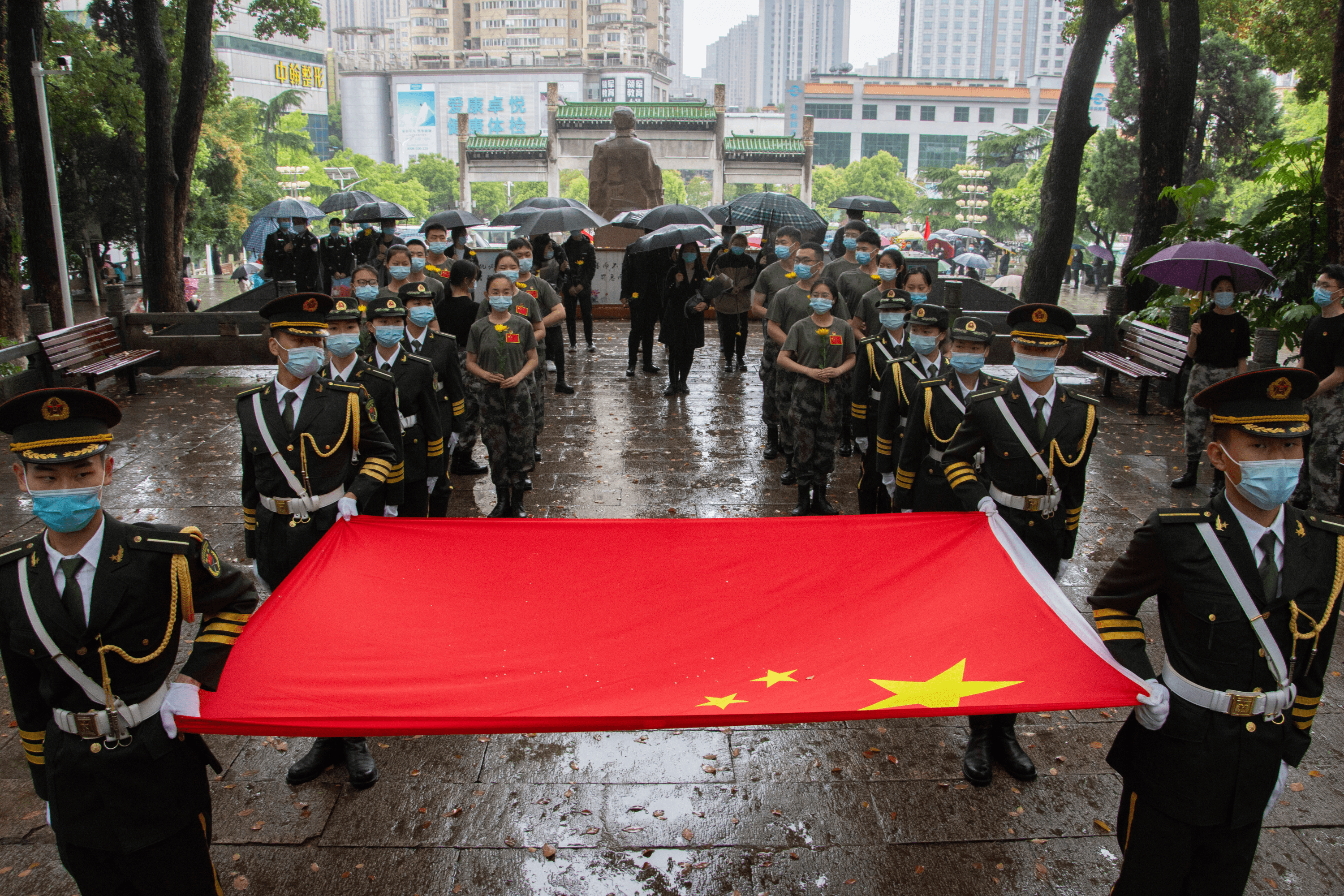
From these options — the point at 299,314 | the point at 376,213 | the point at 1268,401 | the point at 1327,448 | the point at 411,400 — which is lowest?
the point at 1327,448

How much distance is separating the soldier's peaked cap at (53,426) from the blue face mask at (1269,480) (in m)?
3.50

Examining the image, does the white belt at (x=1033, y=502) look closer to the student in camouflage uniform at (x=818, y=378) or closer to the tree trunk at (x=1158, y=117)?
the student in camouflage uniform at (x=818, y=378)

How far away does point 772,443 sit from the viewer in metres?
10.6

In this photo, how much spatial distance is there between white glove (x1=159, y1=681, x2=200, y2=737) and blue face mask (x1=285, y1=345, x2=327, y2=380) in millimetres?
2015

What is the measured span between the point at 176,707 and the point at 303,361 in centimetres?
210

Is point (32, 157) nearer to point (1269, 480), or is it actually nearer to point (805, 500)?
point (805, 500)

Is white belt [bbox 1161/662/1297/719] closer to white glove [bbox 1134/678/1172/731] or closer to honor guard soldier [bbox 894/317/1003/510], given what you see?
white glove [bbox 1134/678/1172/731]

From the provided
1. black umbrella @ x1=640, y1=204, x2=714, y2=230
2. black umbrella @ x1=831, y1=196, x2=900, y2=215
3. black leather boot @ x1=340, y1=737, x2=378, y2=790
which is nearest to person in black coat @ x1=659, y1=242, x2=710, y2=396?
black umbrella @ x1=640, y1=204, x2=714, y2=230

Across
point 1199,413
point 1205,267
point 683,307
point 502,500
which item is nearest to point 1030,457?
point 502,500

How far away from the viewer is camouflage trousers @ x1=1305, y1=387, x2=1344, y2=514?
8.16 metres

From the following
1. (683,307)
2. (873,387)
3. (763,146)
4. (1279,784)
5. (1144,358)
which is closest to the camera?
(1279,784)

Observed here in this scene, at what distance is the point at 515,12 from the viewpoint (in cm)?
13462

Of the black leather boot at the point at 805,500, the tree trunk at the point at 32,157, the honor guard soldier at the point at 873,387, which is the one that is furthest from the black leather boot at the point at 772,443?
the tree trunk at the point at 32,157

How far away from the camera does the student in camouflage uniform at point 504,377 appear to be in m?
8.05
